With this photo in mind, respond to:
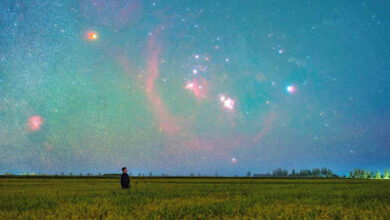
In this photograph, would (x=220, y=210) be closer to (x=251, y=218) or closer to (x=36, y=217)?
(x=251, y=218)

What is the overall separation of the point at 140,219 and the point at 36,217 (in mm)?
3358

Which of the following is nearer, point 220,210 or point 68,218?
point 68,218

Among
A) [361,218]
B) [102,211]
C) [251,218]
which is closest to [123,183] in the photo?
[102,211]

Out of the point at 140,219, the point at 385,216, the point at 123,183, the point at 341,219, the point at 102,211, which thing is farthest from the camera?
the point at 123,183

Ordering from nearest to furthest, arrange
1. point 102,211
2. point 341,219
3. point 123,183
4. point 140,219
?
1. point 140,219
2. point 341,219
3. point 102,211
4. point 123,183

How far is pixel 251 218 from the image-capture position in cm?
830

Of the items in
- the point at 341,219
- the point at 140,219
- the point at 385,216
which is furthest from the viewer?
the point at 385,216

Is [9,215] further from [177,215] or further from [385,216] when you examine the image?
[385,216]

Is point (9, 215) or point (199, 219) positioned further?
point (9, 215)

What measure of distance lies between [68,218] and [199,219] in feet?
12.9

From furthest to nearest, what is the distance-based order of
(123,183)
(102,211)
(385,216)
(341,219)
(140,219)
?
(123,183), (102,211), (385,216), (341,219), (140,219)

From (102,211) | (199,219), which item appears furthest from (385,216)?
(102,211)

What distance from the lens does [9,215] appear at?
916 centimetres

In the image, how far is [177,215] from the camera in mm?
9125
